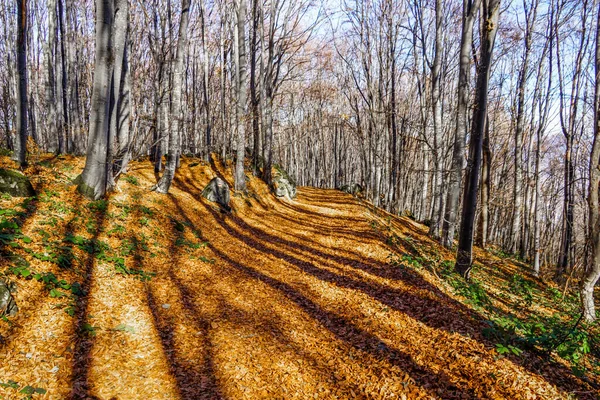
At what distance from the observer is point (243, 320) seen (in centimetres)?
520

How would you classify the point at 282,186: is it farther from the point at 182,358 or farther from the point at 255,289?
the point at 182,358

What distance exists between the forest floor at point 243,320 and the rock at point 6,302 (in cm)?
10

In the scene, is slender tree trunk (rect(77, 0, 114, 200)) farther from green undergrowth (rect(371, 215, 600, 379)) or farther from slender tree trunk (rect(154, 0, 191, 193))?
green undergrowth (rect(371, 215, 600, 379))

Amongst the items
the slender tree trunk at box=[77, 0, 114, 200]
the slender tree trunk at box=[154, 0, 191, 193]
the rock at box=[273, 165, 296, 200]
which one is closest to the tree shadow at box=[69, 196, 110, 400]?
the slender tree trunk at box=[77, 0, 114, 200]

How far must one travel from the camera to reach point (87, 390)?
130 inches

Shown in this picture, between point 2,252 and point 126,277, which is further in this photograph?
point 126,277

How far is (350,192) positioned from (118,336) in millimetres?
21416

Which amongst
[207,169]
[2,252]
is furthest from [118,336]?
[207,169]

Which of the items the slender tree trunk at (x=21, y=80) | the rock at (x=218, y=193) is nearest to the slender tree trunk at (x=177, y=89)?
the rock at (x=218, y=193)

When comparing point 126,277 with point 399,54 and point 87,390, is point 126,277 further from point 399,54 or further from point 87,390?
point 399,54

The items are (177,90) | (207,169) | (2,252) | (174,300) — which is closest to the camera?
(2,252)

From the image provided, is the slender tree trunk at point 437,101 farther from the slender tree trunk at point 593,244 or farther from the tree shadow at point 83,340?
the tree shadow at point 83,340

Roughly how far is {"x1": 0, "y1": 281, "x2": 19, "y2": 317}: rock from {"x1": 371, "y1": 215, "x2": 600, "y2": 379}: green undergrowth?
632 centimetres

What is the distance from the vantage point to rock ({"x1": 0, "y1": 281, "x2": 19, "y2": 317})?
3815mm
